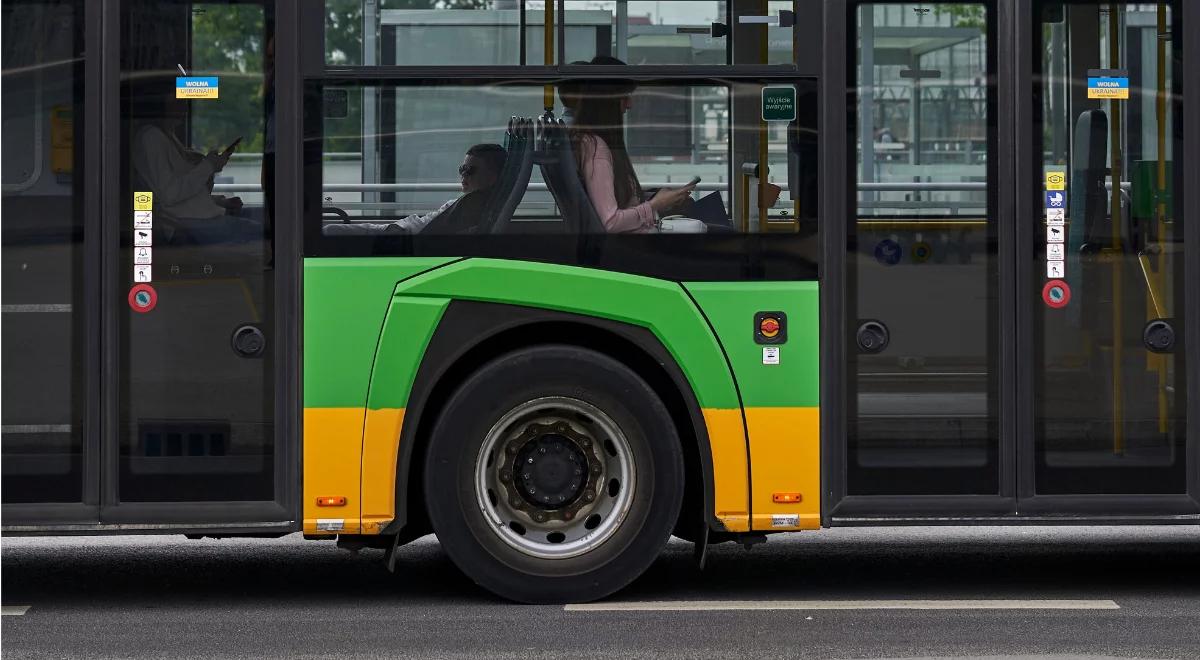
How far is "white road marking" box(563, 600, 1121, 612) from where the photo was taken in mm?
7754

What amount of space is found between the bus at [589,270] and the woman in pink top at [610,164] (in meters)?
0.01

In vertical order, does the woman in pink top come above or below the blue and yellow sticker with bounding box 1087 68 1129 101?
below

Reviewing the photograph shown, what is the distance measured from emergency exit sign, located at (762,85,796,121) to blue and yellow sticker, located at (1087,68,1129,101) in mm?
1126

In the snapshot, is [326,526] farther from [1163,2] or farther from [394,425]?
[1163,2]

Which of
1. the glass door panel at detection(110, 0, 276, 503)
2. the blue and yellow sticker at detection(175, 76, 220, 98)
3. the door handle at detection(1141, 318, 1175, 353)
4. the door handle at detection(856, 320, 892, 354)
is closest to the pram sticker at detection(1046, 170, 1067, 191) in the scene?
the door handle at detection(1141, 318, 1175, 353)

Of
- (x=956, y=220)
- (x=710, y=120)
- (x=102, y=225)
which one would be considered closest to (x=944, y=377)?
(x=956, y=220)

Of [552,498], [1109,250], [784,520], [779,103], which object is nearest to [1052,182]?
[1109,250]

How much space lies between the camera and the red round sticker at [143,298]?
7590mm

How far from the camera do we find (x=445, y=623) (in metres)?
7.52

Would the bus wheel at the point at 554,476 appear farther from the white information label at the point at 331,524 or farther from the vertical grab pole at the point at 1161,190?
the vertical grab pole at the point at 1161,190

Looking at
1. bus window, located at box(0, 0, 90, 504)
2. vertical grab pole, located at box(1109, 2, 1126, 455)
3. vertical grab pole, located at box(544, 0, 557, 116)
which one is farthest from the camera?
vertical grab pole, located at box(1109, 2, 1126, 455)

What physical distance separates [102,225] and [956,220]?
3.19 metres

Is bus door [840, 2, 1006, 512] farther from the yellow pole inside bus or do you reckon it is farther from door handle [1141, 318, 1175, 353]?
door handle [1141, 318, 1175, 353]

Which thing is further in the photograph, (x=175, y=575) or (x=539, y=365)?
(x=175, y=575)
